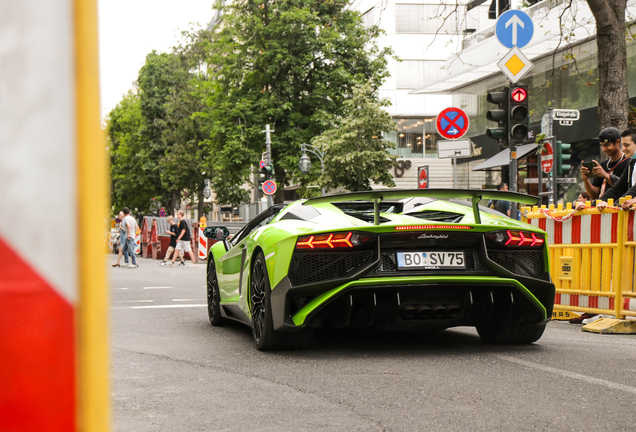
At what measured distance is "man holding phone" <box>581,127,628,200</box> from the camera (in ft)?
26.6

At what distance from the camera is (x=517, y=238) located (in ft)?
18.0

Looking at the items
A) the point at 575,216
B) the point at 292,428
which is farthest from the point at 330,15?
the point at 292,428

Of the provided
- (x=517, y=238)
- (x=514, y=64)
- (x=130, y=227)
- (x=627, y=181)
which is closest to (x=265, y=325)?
(x=517, y=238)

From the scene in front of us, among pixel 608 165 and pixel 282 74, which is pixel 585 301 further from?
pixel 282 74

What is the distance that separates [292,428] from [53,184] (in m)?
2.64

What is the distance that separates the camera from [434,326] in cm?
544

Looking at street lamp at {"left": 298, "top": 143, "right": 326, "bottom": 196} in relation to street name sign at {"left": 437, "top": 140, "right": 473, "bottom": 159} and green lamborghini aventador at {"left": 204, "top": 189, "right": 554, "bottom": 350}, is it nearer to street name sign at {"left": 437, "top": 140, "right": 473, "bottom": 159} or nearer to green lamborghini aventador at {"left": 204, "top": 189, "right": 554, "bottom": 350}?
street name sign at {"left": 437, "top": 140, "right": 473, "bottom": 159}

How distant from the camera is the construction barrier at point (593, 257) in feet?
23.4

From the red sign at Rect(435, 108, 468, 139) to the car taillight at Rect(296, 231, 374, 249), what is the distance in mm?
10423

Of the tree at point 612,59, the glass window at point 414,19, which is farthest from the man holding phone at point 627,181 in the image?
the glass window at point 414,19

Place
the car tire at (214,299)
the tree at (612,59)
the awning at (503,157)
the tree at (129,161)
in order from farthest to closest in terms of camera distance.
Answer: the tree at (129,161) < the awning at (503,157) < the tree at (612,59) < the car tire at (214,299)

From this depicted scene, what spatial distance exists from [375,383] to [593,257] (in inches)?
162

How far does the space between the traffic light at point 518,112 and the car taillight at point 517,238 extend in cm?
641

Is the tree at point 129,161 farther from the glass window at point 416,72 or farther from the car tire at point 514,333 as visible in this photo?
the car tire at point 514,333
